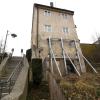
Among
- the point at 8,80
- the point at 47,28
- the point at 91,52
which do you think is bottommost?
the point at 8,80

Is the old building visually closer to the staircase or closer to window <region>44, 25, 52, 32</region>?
window <region>44, 25, 52, 32</region>

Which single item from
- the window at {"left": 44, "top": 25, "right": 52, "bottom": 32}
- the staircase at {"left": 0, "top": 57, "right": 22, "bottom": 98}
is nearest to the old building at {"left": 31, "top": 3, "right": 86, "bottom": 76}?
the window at {"left": 44, "top": 25, "right": 52, "bottom": 32}

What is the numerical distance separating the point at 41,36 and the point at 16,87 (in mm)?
12440

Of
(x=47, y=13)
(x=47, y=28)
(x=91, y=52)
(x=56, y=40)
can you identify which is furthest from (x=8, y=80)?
(x=91, y=52)

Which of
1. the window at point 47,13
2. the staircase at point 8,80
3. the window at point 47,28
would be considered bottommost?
the staircase at point 8,80

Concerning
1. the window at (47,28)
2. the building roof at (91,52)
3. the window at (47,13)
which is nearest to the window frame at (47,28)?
the window at (47,28)

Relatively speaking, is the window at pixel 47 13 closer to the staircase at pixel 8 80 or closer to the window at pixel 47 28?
the window at pixel 47 28

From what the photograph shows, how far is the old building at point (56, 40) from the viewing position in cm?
1891

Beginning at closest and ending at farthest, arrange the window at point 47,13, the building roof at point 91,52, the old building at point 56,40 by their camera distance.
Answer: the old building at point 56,40
the window at point 47,13
the building roof at point 91,52

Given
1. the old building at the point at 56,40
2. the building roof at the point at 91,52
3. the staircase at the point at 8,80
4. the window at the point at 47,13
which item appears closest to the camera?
the staircase at the point at 8,80

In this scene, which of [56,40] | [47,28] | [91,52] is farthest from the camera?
[91,52]

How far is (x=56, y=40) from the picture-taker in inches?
803

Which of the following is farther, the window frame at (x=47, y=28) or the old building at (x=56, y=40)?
the window frame at (x=47, y=28)

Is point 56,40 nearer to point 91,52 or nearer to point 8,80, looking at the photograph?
point 91,52
